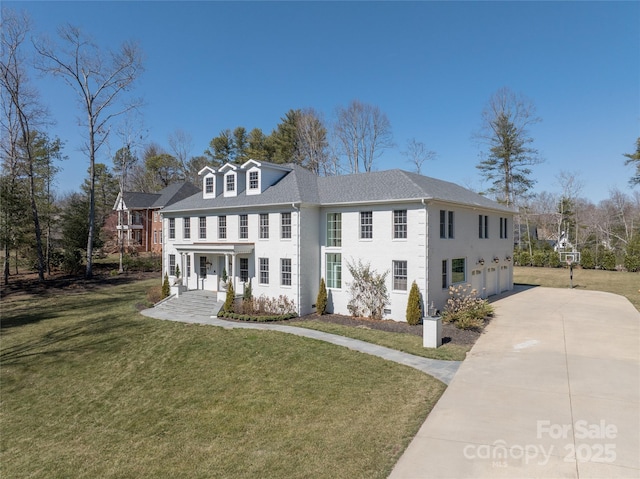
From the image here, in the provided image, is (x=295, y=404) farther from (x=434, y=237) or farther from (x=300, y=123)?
(x=300, y=123)

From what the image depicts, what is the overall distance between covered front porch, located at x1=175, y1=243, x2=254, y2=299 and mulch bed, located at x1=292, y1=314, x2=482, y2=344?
4783 mm

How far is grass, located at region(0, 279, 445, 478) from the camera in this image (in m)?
6.88

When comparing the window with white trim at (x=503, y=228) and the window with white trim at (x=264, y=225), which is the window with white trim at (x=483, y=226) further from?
the window with white trim at (x=264, y=225)

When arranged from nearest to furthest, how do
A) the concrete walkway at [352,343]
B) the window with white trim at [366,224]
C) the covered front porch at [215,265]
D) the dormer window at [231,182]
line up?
the concrete walkway at [352,343] < the window with white trim at [366,224] < the covered front porch at [215,265] < the dormer window at [231,182]

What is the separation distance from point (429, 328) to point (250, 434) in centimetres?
739

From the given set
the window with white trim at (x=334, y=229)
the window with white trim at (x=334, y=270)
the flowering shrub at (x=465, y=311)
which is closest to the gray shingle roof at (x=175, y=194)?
the window with white trim at (x=334, y=229)

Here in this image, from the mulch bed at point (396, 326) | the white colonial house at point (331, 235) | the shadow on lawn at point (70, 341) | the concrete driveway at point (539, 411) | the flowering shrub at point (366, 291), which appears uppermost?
the white colonial house at point (331, 235)

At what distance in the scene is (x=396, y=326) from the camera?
15.9m

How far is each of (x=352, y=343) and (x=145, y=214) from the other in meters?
42.0

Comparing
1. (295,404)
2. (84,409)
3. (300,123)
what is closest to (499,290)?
(295,404)

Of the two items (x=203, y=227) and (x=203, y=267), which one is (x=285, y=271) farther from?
(x=203, y=227)

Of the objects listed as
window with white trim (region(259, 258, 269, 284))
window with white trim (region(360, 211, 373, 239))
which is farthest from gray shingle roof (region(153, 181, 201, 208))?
window with white trim (region(360, 211, 373, 239))

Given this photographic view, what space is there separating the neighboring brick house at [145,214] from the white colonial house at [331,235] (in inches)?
825

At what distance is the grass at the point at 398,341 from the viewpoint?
12023 millimetres
